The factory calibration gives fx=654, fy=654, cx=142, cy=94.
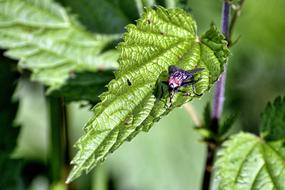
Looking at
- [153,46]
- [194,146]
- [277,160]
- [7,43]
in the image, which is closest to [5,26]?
[7,43]

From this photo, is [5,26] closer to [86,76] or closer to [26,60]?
[26,60]

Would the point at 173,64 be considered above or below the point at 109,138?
above

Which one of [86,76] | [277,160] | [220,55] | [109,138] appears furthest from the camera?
[86,76]

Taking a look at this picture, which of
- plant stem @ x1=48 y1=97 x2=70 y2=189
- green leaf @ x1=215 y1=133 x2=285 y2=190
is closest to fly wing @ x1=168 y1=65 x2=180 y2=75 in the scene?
green leaf @ x1=215 y1=133 x2=285 y2=190

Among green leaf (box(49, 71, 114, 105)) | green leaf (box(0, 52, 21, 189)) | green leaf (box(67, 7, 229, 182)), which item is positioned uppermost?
green leaf (box(67, 7, 229, 182))

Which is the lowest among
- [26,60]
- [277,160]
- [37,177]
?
[37,177]

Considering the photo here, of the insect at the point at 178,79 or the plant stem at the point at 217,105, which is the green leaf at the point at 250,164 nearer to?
the plant stem at the point at 217,105

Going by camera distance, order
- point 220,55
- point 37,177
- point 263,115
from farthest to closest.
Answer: point 37,177, point 263,115, point 220,55

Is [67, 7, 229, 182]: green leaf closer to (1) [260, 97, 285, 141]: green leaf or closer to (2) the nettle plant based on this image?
(2) the nettle plant
